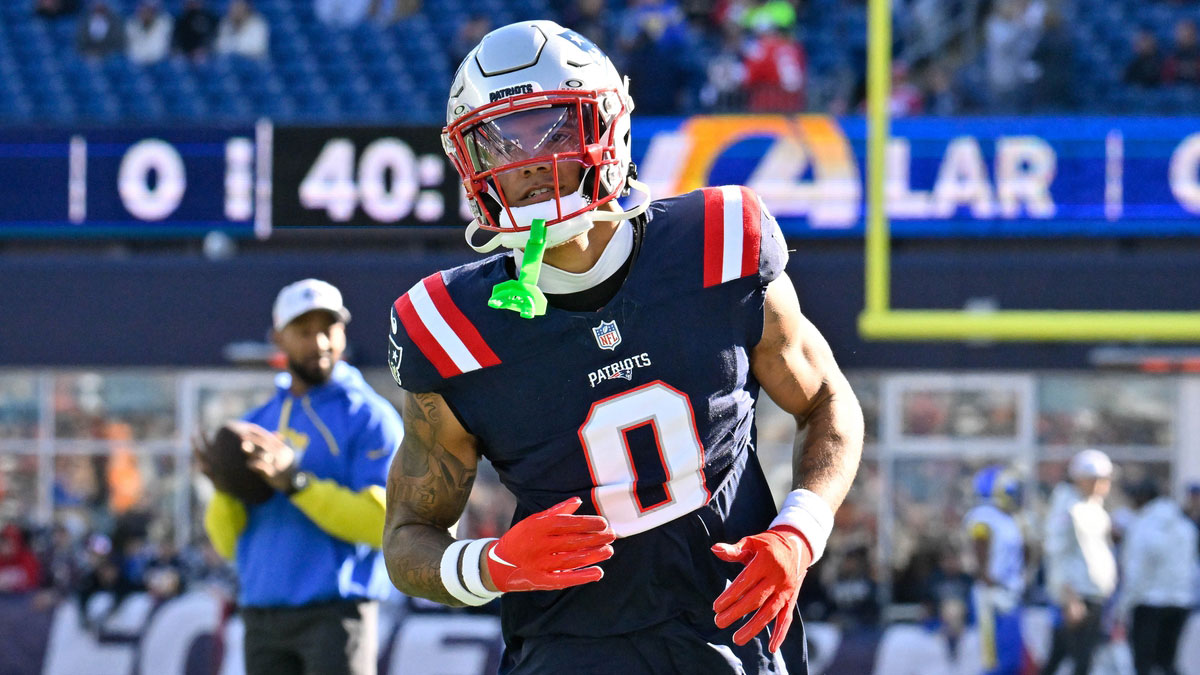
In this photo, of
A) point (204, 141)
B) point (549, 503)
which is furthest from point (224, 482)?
point (204, 141)

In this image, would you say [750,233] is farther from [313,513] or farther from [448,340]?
[313,513]

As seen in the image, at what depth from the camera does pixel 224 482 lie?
14.2 ft

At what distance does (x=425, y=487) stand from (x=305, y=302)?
6.64 ft

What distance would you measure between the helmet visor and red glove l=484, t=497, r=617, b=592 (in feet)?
1.71

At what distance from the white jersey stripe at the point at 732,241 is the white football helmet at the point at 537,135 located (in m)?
0.13

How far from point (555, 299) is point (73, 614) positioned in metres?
7.31

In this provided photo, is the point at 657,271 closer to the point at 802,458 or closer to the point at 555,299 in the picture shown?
the point at 555,299

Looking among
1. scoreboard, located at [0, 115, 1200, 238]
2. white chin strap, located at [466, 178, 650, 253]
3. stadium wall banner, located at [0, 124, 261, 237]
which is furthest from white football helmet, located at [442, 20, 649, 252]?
stadium wall banner, located at [0, 124, 261, 237]

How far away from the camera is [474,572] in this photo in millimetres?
2371

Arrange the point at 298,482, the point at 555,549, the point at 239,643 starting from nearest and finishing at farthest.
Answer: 1. the point at 555,549
2. the point at 298,482
3. the point at 239,643

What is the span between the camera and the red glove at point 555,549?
226cm

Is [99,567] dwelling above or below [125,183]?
below

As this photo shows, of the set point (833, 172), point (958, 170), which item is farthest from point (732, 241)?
point (958, 170)

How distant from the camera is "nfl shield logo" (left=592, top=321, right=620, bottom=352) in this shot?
7.97 ft
